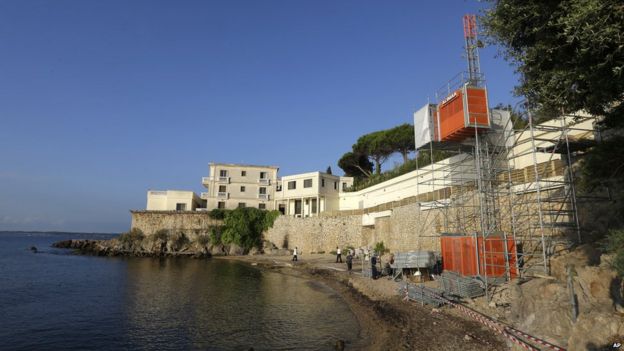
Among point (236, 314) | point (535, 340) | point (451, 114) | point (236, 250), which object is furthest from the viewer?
point (236, 250)

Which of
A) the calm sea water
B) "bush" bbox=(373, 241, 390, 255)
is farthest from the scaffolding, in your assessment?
"bush" bbox=(373, 241, 390, 255)

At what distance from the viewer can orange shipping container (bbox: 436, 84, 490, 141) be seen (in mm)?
18016

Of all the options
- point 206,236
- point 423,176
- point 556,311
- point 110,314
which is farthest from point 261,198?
point 556,311

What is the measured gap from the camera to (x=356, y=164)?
59094 mm

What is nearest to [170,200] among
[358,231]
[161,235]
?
[161,235]

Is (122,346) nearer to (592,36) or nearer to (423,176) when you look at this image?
(592,36)

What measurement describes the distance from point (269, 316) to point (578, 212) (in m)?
14.6

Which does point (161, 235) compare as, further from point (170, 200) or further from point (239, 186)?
point (239, 186)

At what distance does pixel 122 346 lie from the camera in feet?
41.9

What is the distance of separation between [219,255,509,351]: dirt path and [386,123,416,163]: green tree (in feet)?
107

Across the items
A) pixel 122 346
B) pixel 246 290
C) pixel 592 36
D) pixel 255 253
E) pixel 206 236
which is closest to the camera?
pixel 592 36

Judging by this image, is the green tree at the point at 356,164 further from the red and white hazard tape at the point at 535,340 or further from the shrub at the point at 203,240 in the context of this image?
the red and white hazard tape at the point at 535,340

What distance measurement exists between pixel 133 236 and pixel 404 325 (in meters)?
51.8

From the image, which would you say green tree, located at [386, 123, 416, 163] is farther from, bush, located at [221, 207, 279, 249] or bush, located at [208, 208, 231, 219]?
bush, located at [208, 208, 231, 219]
